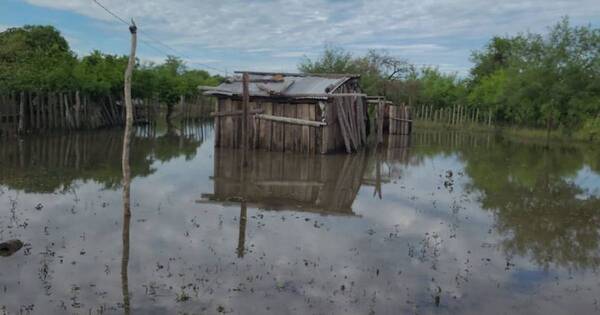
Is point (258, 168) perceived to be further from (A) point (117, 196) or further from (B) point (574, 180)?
(B) point (574, 180)

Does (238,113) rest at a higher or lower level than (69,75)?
lower

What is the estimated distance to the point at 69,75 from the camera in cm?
2530

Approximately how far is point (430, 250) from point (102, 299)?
16.5 ft

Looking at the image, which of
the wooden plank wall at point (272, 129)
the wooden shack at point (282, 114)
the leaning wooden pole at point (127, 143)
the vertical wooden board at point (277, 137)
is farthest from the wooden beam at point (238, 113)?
the leaning wooden pole at point (127, 143)

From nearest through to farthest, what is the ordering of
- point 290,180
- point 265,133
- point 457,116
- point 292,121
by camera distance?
point 290,180
point 292,121
point 265,133
point 457,116

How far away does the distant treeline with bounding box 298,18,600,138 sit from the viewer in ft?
95.5

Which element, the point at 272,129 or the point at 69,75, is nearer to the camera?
the point at 272,129

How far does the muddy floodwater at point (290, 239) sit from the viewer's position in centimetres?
662

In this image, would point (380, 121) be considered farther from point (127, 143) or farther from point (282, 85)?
point (127, 143)

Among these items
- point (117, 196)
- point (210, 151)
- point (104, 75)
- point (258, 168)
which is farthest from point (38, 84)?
point (117, 196)

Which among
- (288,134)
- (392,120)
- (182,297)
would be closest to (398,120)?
(392,120)

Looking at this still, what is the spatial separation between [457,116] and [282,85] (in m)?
23.3

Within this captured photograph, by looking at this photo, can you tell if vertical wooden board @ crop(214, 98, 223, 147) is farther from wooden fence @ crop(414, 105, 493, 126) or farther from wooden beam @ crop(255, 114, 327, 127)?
wooden fence @ crop(414, 105, 493, 126)

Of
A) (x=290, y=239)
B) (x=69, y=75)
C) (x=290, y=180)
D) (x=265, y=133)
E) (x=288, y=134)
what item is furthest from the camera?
(x=69, y=75)
